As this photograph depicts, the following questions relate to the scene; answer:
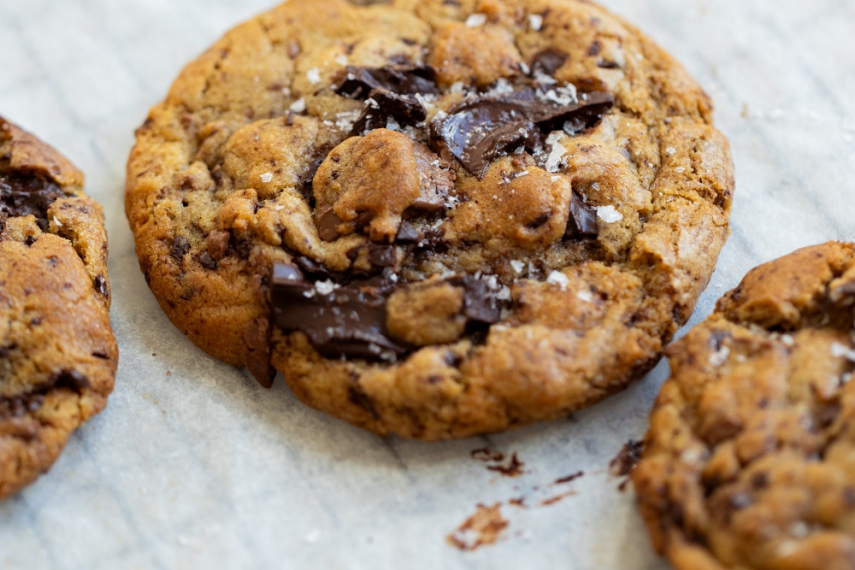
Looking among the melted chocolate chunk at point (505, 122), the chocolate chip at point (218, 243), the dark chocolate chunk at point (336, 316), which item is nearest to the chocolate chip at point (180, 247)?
the chocolate chip at point (218, 243)

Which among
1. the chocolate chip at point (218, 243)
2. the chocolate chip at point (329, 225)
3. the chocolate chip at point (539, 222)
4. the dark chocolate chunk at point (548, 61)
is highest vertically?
the dark chocolate chunk at point (548, 61)

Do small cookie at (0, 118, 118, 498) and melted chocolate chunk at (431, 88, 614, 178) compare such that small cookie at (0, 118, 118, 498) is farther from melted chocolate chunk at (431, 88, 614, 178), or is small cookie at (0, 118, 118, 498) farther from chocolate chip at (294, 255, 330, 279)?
melted chocolate chunk at (431, 88, 614, 178)

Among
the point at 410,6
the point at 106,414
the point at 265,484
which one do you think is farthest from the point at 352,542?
the point at 410,6

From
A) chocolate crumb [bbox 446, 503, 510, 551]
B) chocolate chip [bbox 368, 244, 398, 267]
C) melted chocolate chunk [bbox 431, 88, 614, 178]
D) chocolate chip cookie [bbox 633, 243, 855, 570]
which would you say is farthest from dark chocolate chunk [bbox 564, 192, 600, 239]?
chocolate crumb [bbox 446, 503, 510, 551]

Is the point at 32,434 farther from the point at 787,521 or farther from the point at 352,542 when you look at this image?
the point at 787,521

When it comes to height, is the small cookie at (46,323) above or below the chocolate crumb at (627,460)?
below

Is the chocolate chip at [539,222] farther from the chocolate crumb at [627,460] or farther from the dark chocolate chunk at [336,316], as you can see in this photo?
the chocolate crumb at [627,460]

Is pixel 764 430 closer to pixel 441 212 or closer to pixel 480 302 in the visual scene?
pixel 480 302
